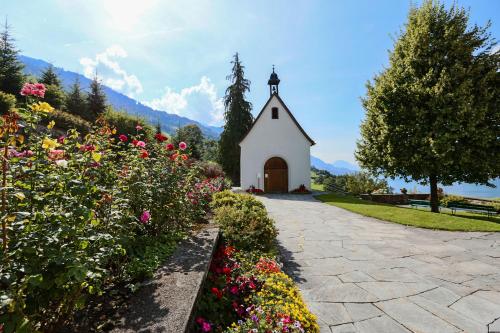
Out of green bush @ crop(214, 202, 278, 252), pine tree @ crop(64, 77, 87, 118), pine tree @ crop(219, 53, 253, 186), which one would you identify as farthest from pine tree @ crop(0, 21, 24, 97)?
green bush @ crop(214, 202, 278, 252)

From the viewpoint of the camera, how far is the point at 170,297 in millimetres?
3324

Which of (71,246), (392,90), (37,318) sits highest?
(392,90)

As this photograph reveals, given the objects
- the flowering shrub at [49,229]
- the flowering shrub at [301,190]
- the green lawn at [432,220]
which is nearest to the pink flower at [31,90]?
the flowering shrub at [49,229]

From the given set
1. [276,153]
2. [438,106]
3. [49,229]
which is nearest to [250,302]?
[49,229]

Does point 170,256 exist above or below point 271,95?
below

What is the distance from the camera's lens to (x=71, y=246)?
2.54 meters

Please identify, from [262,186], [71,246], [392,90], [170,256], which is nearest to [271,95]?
[262,186]

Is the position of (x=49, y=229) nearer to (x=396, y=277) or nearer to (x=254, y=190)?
(x=396, y=277)

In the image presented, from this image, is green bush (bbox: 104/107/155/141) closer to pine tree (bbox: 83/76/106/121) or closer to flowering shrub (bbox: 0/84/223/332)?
pine tree (bbox: 83/76/106/121)

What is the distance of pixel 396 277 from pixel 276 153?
18500 millimetres

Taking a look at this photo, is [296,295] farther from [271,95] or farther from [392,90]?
→ [271,95]

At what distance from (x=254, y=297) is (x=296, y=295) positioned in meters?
0.69

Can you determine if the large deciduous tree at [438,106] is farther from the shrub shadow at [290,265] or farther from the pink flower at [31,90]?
the pink flower at [31,90]

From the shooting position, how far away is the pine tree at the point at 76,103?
27344mm
